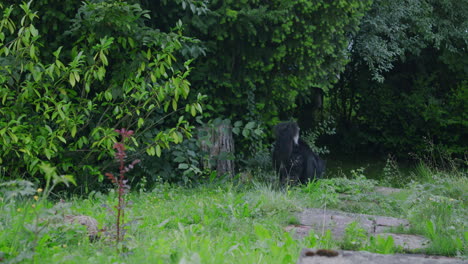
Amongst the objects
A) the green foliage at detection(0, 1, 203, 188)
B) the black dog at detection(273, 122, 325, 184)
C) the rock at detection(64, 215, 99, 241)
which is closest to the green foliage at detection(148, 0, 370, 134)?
the green foliage at detection(0, 1, 203, 188)

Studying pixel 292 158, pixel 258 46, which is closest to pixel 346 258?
pixel 292 158

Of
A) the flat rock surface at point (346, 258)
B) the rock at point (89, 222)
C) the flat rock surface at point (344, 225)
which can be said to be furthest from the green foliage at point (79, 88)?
the flat rock surface at point (346, 258)

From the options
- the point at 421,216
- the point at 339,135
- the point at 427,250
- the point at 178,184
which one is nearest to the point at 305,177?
the point at 178,184

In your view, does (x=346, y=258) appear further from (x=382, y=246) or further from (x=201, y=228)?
(x=201, y=228)

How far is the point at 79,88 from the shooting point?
6258 millimetres

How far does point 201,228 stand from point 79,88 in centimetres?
320

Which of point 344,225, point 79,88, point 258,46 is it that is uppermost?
point 258,46

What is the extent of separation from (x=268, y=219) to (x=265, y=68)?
3531 mm

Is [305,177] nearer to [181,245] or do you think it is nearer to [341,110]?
[181,245]

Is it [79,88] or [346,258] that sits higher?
[79,88]

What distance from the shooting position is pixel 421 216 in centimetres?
474

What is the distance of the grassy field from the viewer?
9.78 ft

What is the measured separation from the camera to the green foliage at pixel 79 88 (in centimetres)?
547

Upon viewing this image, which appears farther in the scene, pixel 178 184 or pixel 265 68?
pixel 265 68
